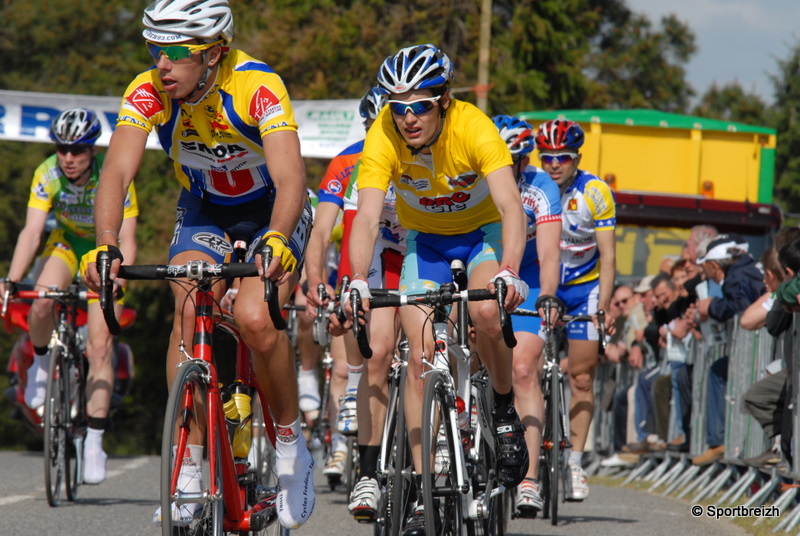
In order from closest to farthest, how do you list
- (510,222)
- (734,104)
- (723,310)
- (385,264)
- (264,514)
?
(264,514) → (510,222) → (385,264) → (723,310) → (734,104)

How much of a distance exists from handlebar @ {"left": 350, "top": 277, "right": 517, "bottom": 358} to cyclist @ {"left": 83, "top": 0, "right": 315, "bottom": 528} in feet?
1.06

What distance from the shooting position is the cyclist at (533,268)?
25.2ft

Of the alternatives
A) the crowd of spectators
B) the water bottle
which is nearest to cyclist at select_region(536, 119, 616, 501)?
the crowd of spectators

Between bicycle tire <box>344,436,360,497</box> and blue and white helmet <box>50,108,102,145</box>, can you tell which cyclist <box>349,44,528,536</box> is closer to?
bicycle tire <box>344,436,360,497</box>

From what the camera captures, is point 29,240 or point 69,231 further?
point 69,231

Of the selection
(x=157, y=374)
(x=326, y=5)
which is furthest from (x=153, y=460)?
(x=326, y=5)

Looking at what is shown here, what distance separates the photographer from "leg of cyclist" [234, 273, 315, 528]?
5.45 meters

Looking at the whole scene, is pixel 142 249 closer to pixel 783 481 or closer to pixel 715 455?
pixel 715 455

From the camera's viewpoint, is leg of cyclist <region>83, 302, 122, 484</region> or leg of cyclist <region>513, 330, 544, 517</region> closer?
leg of cyclist <region>513, 330, 544, 517</region>

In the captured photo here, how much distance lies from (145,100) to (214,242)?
2.35ft

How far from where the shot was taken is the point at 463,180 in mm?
6438

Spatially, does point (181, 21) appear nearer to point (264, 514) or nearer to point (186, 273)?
point (186, 273)

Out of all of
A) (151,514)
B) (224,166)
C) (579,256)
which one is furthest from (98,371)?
(224,166)

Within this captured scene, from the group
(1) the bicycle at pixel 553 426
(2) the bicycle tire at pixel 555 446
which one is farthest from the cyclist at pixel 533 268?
(2) the bicycle tire at pixel 555 446
